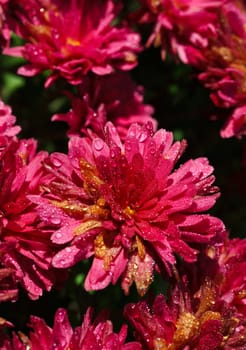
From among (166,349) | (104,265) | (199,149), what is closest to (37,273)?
(104,265)

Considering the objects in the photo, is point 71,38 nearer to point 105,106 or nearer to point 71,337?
point 105,106

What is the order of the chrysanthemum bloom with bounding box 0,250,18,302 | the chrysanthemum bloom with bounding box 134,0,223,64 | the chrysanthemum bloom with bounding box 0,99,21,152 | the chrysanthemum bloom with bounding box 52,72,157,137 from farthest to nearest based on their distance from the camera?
1. the chrysanthemum bloom with bounding box 134,0,223,64
2. the chrysanthemum bloom with bounding box 52,72,157,137
3. the chrysanthemum bloom with bounding box 0,99,21,152
4. the chrysanthemum bloom with bounding box 0,250,18,302

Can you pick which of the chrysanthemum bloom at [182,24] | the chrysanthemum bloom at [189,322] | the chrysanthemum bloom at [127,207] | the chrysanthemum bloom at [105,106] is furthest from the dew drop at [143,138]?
the chrysanthemum bloom at [182,24]

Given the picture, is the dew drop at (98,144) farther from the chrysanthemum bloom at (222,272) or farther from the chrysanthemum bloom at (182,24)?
the chrysanthemum bloom at (182,24)

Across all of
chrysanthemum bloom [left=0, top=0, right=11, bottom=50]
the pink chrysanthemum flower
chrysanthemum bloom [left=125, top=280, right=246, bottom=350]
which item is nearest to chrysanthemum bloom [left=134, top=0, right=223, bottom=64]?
chrysanthemum bloom [left=0, top=0, right=11, bottom=50]

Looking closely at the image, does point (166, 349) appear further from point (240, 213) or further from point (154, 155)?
point (240, 213)

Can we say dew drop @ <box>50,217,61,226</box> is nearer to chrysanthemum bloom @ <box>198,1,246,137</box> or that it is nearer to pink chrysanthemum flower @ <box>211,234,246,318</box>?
pink chrysanthemum flower @ <box>211,234,246,318</box>

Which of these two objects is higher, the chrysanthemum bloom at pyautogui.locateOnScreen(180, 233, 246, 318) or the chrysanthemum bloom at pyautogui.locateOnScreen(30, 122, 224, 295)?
the chrysanthemum bloom at pyautogui.locateOnScreen(30, 122, 224, 295)
